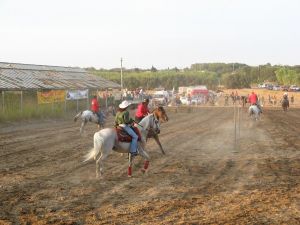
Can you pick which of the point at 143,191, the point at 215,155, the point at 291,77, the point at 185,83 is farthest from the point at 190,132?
the point at 185,83

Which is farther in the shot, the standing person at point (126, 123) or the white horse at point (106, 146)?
the standing person at point (126, 123)

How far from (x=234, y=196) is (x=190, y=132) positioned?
15.8 meters

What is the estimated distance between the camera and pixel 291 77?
109 metres

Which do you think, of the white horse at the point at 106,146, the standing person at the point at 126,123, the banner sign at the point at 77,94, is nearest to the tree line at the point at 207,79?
the banner sign at the point at 77,94

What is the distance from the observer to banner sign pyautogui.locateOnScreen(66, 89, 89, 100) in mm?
40422

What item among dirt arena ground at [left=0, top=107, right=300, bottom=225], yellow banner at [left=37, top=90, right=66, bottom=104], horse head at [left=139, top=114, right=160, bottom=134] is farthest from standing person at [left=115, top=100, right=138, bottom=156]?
yellow banner at [left=37, top=90, right=66, bottom=104]

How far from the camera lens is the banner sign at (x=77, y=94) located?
40.4 meters

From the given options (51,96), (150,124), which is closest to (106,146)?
(150,124)

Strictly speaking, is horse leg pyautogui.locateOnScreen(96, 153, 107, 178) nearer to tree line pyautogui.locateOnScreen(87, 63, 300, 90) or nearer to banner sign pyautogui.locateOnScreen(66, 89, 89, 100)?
banner sign pyautogui.locateOnScreen(66, 89, 89, 100)

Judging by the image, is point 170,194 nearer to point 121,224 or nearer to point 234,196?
point 234,196

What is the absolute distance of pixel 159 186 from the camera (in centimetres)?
1180

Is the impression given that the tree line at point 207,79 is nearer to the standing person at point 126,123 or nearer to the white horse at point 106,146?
the standing person at point 126,123

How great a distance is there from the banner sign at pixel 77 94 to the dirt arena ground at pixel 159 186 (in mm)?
19667

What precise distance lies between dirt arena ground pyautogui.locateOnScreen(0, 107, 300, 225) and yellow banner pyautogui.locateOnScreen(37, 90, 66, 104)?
15.4 meters
